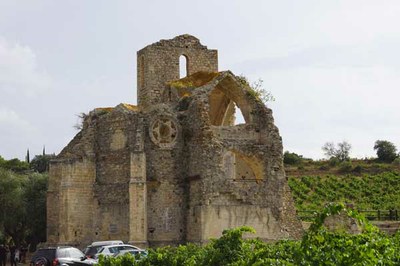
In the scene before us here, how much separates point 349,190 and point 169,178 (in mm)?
36630

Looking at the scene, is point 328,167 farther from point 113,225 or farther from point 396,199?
point 113,225

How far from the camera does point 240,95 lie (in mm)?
37125

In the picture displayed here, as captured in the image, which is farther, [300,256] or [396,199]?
[396,199]

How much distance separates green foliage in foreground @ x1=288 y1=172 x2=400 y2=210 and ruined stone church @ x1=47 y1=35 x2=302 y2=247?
2211 centimetres

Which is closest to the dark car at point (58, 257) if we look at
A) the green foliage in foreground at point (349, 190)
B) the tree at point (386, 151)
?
the green foliage in foreground at point (349, 190)

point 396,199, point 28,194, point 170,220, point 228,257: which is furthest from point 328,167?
point 228,257

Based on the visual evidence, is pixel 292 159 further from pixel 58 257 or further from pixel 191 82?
pixel 58 257

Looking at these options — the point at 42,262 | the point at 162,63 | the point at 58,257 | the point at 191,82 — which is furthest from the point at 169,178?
the point at 42,262

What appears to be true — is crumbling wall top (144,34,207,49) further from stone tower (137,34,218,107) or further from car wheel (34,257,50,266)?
car wheel (34,257,50,266)

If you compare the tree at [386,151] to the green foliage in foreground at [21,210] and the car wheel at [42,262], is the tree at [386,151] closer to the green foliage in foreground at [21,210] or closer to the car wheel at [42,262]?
the green foliage in foreground at [21,210]

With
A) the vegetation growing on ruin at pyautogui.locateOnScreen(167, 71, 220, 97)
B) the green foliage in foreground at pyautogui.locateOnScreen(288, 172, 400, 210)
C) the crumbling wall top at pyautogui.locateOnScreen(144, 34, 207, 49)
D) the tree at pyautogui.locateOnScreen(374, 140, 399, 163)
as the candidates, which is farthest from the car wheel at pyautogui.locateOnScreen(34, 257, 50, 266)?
the tree at pyautogui.locateOnScreen(374, 140, 399, 163)

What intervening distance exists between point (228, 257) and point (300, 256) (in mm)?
6508

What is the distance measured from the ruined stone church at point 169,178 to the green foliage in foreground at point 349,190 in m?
22.1

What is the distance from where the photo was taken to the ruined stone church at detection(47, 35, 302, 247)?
3356 cm
